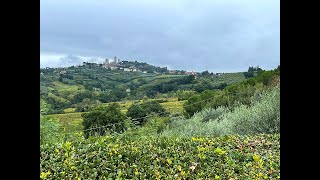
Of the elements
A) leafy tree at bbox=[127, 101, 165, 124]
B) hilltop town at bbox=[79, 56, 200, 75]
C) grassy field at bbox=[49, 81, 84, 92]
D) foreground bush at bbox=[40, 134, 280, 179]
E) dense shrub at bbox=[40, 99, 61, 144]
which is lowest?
foreground bush at bbox=[40, 134, 280, 179]

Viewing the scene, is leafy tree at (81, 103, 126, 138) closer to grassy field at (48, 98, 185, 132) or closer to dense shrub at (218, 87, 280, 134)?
grassy field at (48, 98, 185, 132)

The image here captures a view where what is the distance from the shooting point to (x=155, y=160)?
3.25m

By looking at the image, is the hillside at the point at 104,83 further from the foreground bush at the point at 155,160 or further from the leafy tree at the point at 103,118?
the foreground bush at the point at 155,160

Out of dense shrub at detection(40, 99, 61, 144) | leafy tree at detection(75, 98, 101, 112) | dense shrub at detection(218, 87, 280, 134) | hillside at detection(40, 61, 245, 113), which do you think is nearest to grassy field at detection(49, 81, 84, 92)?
hillside at detection(40, 61, 245, 113)

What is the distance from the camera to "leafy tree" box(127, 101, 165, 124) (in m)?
5.14

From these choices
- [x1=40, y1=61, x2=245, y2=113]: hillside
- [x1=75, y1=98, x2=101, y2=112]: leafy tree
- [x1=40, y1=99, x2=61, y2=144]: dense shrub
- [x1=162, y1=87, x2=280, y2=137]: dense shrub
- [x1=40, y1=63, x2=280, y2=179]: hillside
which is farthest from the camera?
[x1=75, y1=98, x2=101, y2=112]: leafy tree

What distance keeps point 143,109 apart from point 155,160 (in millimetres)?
2094

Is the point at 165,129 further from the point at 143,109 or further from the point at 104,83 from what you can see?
the point at 104,83

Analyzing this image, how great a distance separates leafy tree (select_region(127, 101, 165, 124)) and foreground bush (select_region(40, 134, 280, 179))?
4.40 feet

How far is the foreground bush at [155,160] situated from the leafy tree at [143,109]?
→ 52.8 inches

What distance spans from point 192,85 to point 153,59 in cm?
138
